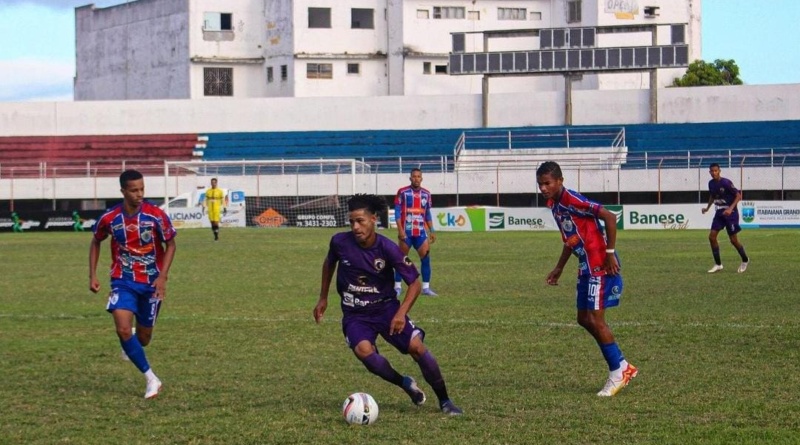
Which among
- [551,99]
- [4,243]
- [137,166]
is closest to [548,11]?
[551,99]

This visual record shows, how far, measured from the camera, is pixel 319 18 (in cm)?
7569

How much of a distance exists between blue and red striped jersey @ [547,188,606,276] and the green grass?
112 cm

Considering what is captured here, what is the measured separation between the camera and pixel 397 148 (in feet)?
211

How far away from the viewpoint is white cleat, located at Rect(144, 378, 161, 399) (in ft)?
33.8

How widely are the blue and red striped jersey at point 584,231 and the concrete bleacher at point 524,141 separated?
47398 mm

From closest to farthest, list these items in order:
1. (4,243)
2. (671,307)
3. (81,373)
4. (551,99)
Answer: (81,373), (671,307), (4,243), (551,99)

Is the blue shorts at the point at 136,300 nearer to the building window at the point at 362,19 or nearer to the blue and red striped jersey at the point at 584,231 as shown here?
the blue and red striped jersey at the point at 584,231

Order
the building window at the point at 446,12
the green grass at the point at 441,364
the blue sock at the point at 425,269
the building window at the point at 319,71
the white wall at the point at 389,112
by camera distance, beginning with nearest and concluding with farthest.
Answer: the green grass at the point at 441,364
the blue sock at the point at 425,269
the white wall at the point at 389,112
the building window at the point at 319,71
the building window at the point at 446,12

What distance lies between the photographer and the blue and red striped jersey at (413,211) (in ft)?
69.0

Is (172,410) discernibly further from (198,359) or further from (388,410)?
(198,359)

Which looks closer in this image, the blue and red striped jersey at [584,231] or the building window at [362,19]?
the blue and red striped jersey at [584,231]

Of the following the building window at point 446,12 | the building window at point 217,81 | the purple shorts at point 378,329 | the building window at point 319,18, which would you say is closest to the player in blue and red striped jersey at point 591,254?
the purple shorts at point 378,329

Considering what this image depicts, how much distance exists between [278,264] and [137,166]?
35.3 metres

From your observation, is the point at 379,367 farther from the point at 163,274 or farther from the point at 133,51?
the point at 133,51
